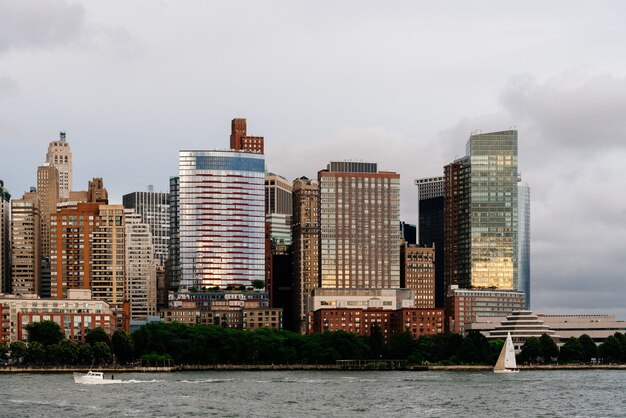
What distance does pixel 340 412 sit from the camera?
17238 centimetres

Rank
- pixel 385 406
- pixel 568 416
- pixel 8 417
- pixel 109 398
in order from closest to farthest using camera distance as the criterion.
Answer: pixel 8 417, pixel 568 416, pixel 385 406, pixel 109 398

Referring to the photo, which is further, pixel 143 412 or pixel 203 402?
pixel 203 402

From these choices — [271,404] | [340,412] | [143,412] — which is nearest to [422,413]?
[340,412]

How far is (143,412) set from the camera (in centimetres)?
16712

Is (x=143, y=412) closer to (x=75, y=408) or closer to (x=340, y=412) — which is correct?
(x=75, y=408)

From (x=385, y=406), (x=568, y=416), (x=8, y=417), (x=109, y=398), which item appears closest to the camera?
(x=8, y=417)

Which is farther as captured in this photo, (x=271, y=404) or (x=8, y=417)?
(x=271, y=404)

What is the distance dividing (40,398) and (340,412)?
162ft

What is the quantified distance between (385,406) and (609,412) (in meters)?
31.7

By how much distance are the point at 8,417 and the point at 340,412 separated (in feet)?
146

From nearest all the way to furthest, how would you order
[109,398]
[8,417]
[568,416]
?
[8,417] < [568,416] < [109,398]

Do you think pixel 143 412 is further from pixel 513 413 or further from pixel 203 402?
pixel 513 413

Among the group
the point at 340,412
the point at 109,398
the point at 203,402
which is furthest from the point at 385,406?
the point at 109,398

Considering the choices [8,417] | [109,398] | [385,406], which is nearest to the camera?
[8,417]
